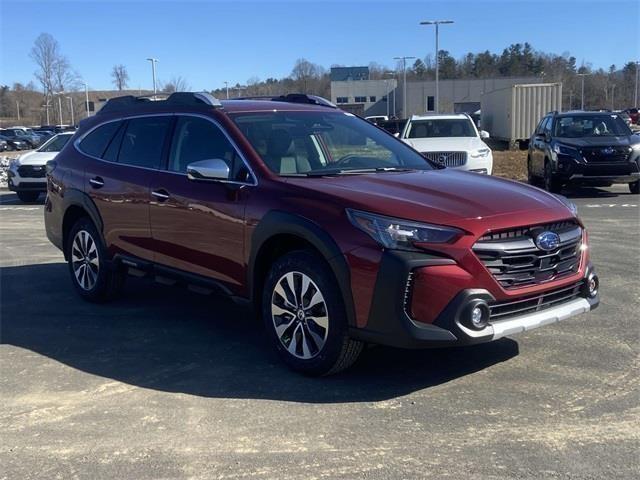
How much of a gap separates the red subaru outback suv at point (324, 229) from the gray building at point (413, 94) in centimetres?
8216

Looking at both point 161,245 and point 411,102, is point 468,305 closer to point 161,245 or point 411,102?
point 161,245

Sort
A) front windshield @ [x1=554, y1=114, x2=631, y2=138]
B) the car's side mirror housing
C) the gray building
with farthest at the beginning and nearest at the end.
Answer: the gray building
front windshield @ [x1=554, y1=114, x2=631, y2=138]
the car's side mirror housing

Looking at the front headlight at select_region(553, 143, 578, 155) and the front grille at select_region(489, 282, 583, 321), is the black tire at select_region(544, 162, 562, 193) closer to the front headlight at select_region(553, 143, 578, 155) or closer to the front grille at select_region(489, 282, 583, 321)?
the front headlight at select_region(553, 143, 578, 155)

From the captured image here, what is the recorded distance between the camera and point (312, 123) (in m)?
5.48

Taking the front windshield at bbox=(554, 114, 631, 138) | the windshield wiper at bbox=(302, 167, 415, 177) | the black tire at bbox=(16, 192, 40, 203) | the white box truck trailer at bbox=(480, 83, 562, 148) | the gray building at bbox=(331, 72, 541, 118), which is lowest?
the black tire at bbox=(16, 192, 40, 203)

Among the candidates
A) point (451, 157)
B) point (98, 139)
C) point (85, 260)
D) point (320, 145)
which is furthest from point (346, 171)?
point (451, 157)

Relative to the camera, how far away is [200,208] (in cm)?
502

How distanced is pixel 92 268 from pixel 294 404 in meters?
3.26

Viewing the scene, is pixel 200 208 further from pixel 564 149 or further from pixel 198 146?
pixel 564 149

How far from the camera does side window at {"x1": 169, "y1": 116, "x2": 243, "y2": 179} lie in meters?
4.97

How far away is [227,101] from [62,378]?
253 centimetres

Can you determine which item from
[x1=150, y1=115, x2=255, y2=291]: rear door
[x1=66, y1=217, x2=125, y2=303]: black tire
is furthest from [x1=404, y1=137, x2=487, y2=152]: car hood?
[x1=150, y1=115, x2=255, y2=291]: rear door

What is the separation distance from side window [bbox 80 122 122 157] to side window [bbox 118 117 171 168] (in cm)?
30

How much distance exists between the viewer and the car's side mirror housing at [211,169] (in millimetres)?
4734
